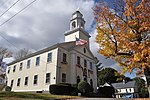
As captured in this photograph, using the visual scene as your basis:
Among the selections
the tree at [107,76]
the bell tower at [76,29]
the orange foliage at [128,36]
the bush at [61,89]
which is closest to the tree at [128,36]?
the orange foliage at [128,36]

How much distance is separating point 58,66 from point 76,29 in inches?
366

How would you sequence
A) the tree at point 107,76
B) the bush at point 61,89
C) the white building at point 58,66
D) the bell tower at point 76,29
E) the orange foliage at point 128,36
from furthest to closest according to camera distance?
the tree at point 107,76
the bell tower at point 76,29
the white building at point 58,66
the bush at point 61,89
the orange foliage at point 128,36

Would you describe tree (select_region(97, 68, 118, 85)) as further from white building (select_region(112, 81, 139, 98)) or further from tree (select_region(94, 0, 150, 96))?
tree (select_region(94, 0, 150, 96))

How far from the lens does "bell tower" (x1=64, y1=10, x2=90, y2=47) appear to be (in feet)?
99.9

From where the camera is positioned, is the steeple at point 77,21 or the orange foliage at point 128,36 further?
the steeple at point 77,21

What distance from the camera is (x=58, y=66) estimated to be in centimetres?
2403

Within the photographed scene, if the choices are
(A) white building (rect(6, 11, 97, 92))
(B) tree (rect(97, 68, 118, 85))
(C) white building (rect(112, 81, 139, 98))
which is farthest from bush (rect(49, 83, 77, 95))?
(B) tree (rect(97, 68, 118, 85))

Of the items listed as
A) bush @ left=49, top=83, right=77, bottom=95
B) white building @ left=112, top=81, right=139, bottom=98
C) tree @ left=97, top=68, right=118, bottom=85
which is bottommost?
white building @ left=112, top=81, right=139, bottom=98

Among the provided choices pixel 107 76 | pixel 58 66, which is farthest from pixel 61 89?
pixel 107 76

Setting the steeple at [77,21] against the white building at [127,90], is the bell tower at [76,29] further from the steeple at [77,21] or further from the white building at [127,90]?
the white building at [127,90]

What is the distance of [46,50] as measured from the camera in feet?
87.6

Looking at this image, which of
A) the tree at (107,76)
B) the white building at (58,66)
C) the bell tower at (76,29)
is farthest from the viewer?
the tree at (107,76)

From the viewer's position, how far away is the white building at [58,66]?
24625mm

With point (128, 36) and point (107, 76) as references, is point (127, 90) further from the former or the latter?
point (128, 36)
